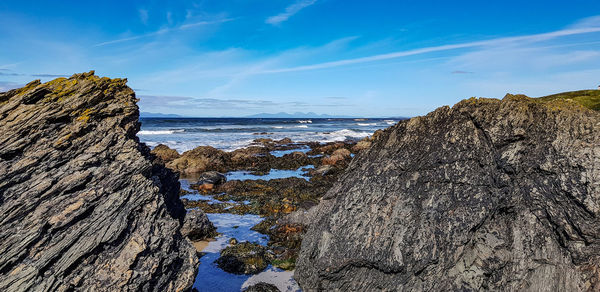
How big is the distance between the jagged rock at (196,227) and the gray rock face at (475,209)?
558cm

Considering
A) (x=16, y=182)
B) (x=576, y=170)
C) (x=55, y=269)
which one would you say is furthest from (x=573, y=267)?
(x=16, y=182)

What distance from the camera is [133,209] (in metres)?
6.96

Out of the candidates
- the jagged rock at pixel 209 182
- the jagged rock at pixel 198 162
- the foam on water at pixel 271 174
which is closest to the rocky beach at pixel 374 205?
the jagged rock at pixel 209 182

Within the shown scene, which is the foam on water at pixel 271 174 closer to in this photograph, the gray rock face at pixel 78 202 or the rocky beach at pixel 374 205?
the rocky beach at pixel 374 205

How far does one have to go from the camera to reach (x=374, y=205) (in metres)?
7.88

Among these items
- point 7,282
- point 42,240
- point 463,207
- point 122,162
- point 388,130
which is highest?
point 388,130

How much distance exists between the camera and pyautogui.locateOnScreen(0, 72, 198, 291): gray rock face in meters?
5.95

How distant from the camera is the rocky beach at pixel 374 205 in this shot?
20.4 ft

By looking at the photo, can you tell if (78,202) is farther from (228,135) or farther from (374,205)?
(228,135)

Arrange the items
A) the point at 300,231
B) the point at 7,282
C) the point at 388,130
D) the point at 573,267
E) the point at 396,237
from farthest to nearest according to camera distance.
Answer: the point at 300,231 < the point at 388,130 < the point at 396,237 < the point at 573,267 < the point at 7,282

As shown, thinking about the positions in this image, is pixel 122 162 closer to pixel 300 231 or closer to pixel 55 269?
pixel 55 269

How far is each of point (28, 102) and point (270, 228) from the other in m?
9.04

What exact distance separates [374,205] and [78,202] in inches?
238

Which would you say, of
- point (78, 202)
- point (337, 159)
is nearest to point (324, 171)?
point (337, 159)
